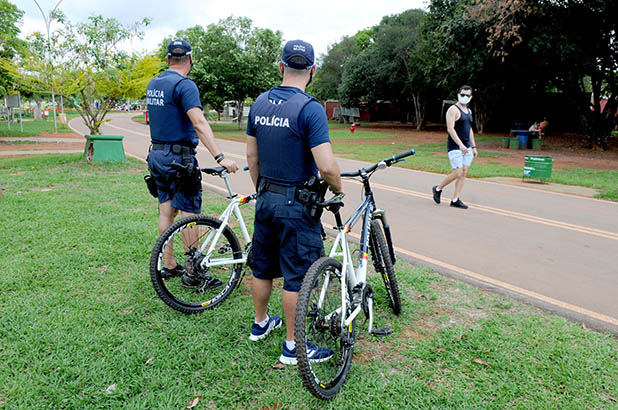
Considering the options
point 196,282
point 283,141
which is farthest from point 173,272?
point 283,141

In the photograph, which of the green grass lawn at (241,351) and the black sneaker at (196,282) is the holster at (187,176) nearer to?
the black sneaker at (196,282)

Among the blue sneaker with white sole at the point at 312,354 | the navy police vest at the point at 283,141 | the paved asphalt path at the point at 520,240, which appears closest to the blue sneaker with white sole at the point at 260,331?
the blue sneaker with white sole at the point at 312,354

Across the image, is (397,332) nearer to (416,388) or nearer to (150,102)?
(416,388)

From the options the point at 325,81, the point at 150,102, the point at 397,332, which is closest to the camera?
the point at 397,332

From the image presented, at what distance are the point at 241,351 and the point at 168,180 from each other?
1776mm

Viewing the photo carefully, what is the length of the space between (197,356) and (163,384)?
37cm

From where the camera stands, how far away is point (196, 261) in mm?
4082

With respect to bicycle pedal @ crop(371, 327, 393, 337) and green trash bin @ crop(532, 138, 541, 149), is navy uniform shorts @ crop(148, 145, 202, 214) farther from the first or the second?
green trash bin @ crop(532, 138, 541, 149)

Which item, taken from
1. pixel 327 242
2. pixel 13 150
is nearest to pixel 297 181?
pixel 327 242

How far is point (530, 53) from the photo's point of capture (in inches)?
778

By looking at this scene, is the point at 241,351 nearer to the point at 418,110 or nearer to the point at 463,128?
the point at 463,128

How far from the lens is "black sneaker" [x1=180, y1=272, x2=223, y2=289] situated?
422cm

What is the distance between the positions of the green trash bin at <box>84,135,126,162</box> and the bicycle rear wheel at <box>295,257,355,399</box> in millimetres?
11588

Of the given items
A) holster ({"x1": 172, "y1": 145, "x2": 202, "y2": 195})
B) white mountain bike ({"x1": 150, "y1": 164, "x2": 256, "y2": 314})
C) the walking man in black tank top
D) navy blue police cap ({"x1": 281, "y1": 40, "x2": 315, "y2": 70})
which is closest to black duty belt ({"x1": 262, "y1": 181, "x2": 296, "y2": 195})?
navy blue police cap ({"x1": 281, "y1": 40, "x2": 315, "y2": 70})
